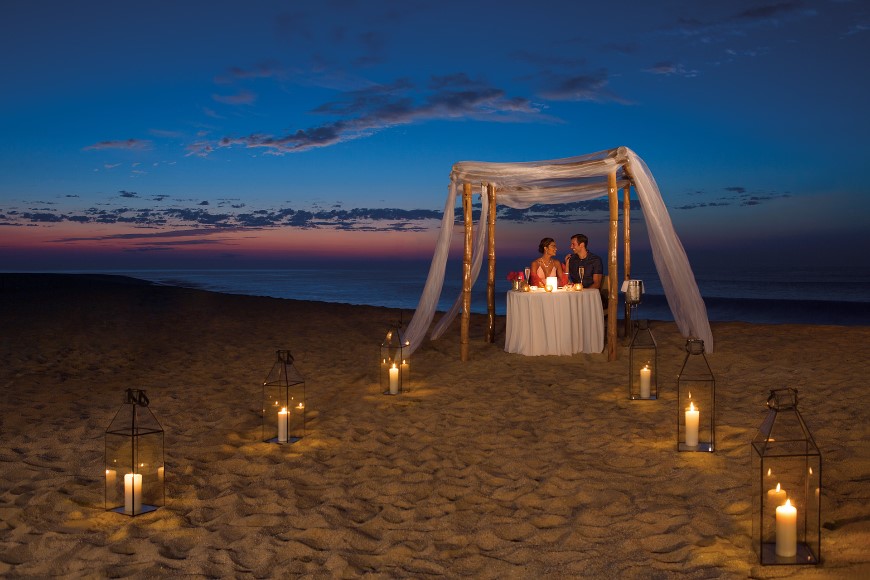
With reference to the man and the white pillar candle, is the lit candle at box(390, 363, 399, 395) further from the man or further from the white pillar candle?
the man

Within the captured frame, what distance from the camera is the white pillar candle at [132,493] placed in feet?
12.1

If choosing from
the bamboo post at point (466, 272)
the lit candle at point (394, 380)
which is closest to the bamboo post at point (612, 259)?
the bamboo post at point (466, 272)

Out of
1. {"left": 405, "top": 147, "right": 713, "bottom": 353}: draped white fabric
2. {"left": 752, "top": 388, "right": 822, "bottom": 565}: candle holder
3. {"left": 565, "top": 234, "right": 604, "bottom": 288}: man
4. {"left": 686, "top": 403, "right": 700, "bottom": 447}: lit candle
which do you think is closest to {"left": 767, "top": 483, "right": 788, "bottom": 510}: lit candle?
{"left": 752, "top": 388, "right": 822, "bottom": 565}: candle holder

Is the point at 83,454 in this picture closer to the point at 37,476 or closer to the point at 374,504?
the point at 37,476

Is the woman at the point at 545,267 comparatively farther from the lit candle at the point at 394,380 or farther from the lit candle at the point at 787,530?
the lit candle at the point at 787,530

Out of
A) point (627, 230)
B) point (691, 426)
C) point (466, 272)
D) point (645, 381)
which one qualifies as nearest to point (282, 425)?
point (691, 426)

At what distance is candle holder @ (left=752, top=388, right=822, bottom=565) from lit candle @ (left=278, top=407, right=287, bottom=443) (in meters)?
3.22

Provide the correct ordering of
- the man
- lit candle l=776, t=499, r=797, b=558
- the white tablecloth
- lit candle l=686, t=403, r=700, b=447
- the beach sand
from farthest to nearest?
the man, the white tablecloth, lit candle l=686, t=403, r=700, b=447, the beach sand, lit candle l=776, t=499, r=797, b=558

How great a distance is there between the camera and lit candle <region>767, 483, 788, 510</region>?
299 centimetres

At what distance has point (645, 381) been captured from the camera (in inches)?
249

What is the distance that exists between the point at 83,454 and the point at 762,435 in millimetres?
4336

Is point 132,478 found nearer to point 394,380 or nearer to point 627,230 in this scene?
point 394,380

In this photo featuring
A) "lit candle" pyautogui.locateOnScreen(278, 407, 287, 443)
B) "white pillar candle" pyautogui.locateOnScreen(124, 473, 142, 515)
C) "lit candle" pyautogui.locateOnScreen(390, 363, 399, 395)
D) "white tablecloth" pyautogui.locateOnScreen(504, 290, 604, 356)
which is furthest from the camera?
"white tablecloth" pyautogui.locateOnScreen(504, 290, 604, 356)

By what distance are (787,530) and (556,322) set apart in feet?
19.5
